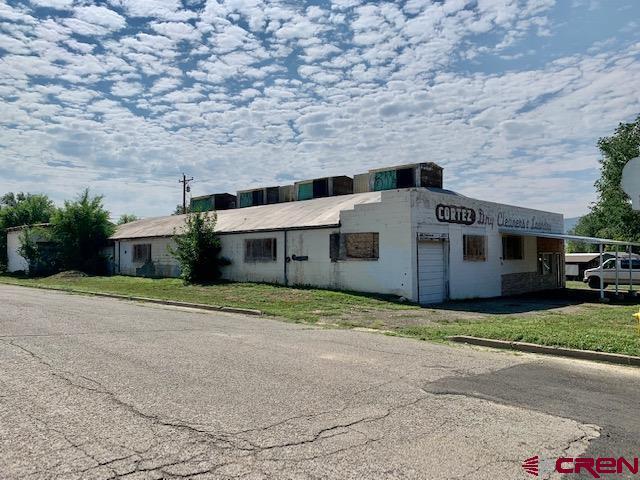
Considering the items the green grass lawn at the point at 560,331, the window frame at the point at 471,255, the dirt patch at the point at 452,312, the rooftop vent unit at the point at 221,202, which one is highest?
the rooftop vent unit at the point at 221,202

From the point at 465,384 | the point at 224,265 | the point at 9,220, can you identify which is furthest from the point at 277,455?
the point at 9,220

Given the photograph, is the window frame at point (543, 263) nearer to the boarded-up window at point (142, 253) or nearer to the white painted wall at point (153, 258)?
the white painted wall at point (153, 258)

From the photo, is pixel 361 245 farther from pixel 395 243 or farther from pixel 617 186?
pixel 617 186

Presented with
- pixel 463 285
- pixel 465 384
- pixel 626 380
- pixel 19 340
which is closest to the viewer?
pixel 465 384

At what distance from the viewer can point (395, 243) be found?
18.5 metres

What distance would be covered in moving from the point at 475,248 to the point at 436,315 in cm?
767

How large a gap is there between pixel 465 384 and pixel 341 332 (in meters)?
5.13

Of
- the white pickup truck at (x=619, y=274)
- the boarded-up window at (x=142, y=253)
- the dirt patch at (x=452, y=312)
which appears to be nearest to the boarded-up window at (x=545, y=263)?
the white pickup truck at (x=619, y=274)

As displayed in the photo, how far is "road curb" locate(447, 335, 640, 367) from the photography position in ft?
27.0

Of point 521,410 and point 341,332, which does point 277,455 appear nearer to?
point 521,410

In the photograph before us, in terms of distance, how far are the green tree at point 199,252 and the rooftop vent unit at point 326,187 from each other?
7.45 m

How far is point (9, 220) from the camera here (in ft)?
150

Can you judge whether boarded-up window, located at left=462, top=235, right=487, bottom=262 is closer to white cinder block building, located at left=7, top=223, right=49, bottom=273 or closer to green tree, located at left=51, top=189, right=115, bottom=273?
green tree, located at left=51, top=189, right=115, bottom=273

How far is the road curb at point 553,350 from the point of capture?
27.0ft
